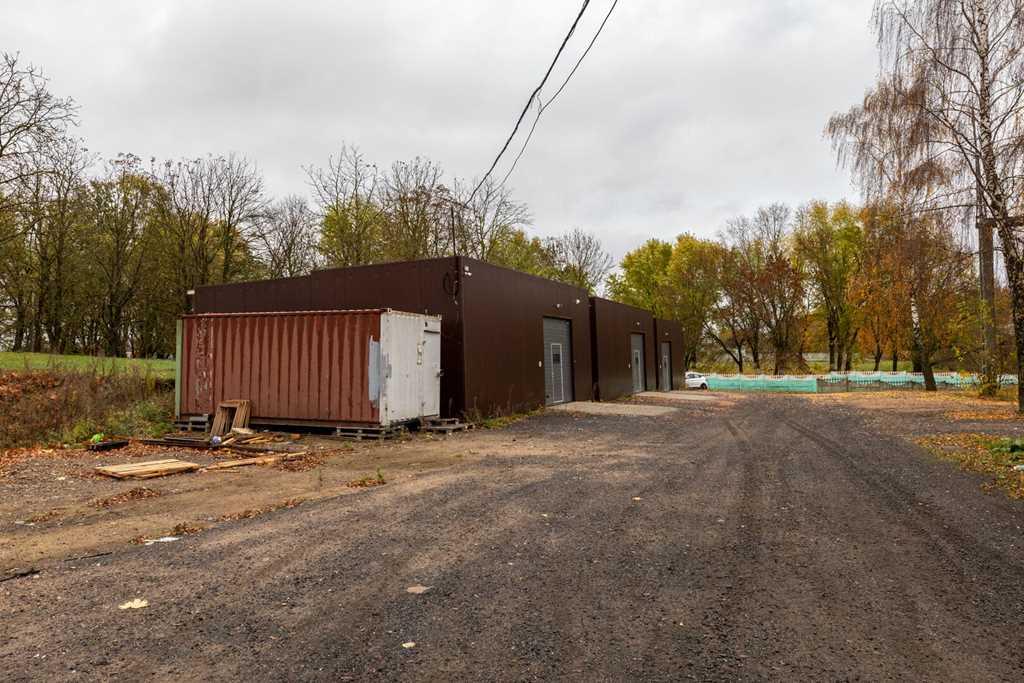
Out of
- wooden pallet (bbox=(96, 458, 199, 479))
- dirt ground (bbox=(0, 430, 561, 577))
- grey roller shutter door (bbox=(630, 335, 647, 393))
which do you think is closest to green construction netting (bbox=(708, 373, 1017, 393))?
grey roller shutter door (bbox=(630, 335, 647, 393))

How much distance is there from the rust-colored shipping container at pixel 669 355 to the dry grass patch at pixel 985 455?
21.6 m

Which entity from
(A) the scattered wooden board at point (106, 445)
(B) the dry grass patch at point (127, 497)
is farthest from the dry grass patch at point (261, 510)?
(A) the scattered wooden board at point (106, 445)

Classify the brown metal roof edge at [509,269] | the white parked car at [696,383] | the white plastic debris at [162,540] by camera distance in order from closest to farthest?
the white plastic debris at [162,540] → the brown metal roof edge at [509,269] → the white parked car at [696,383]

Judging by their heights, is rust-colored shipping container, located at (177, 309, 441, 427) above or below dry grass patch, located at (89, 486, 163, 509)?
above

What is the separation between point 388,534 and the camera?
4656 millimetres

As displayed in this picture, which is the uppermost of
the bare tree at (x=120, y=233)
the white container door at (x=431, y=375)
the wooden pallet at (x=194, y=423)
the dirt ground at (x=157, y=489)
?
the bare tree at (x=120, y=233)

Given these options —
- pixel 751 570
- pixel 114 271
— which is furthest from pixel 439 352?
pixel 114 271

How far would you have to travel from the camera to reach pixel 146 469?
25.4ft

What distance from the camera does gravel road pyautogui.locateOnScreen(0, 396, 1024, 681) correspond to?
2.62 metres

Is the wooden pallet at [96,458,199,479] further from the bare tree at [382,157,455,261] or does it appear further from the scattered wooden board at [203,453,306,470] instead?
the bare tree at [382,157,455,261]

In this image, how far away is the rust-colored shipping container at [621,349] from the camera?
21.6 metres

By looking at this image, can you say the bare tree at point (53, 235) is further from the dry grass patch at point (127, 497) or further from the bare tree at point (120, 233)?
the dry grass patch at point (127, 497)

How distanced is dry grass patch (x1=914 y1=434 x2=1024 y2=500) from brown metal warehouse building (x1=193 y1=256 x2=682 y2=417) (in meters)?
8.71

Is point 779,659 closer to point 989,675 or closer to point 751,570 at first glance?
point 989,675
